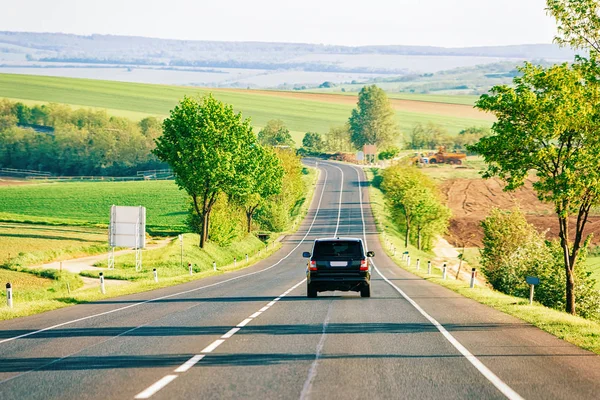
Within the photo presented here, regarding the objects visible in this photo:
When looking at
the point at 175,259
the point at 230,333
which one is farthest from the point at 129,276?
the point at 230,333

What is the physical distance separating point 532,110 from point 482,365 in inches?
718

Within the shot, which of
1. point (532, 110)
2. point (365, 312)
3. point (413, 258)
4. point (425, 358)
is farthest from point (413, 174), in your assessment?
point (425, 358)

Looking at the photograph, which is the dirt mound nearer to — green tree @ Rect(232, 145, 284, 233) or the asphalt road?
green tree @ Rect(232, 145, 284, 233)

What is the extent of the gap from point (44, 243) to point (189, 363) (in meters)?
52.5

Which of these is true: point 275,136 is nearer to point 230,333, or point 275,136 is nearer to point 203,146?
point 203,146

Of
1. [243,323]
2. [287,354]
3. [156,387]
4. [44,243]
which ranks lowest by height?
[44,243]

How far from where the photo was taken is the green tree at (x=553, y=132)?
91.0 feet

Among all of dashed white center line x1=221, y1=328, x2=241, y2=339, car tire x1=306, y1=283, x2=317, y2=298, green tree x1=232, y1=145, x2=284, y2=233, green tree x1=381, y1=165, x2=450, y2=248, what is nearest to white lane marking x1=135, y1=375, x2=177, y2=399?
dashed white center line x1=221, y1=328, x2=241, y2=339

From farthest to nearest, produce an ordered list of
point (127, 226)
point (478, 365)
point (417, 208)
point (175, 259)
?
point (417, 208) → point (175, 259) → point (127, 226) → point (478, 365)

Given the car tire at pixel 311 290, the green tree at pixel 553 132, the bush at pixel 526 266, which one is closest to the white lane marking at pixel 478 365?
the car tire at pixel 311 290

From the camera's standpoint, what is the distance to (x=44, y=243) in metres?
61.7

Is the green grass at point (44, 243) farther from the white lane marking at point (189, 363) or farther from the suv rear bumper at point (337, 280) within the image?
the white lane marking at point (189, 363)

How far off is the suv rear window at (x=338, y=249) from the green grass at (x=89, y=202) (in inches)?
2515

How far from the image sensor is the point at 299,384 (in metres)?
10.5
